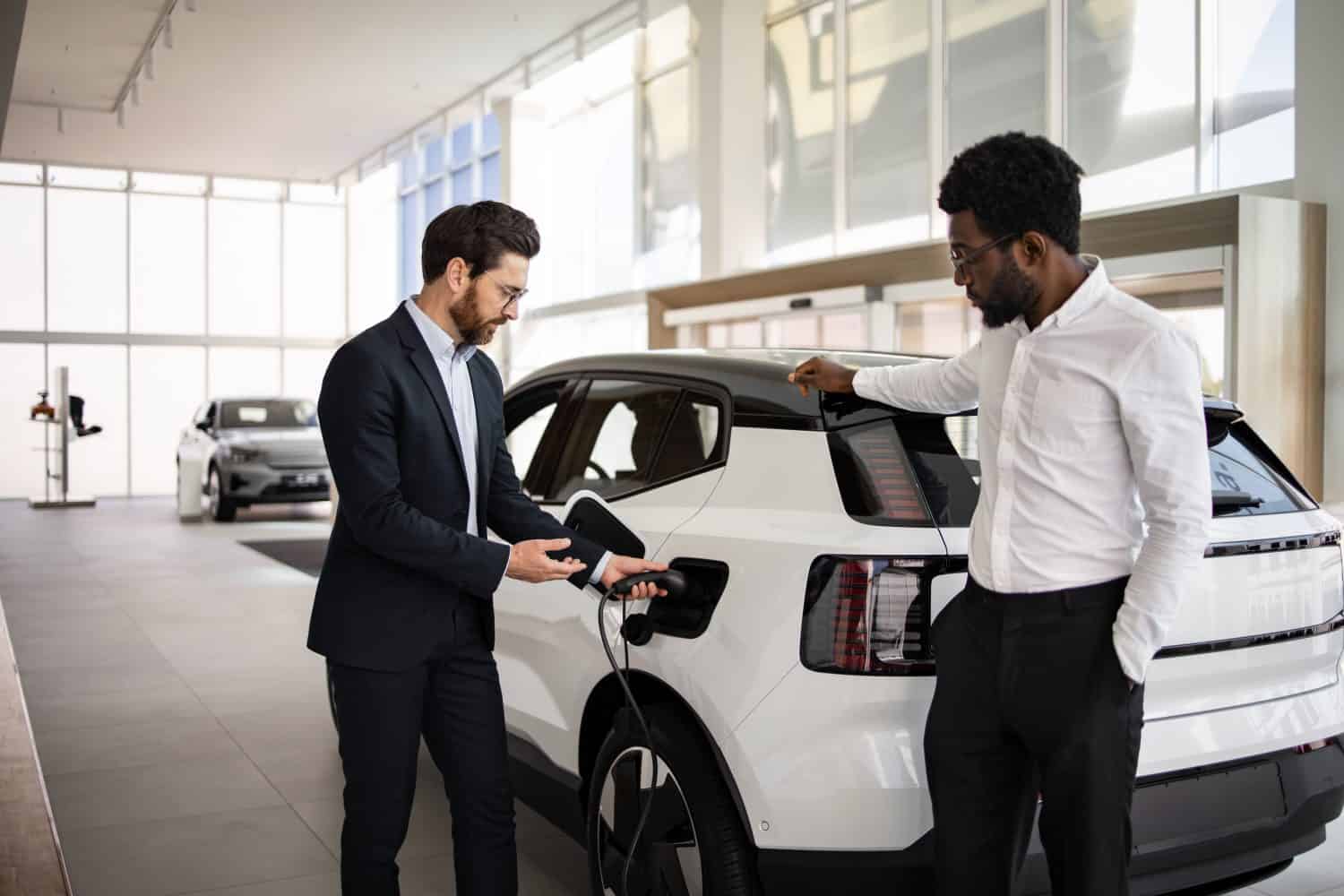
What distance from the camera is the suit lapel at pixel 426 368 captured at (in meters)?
2.23

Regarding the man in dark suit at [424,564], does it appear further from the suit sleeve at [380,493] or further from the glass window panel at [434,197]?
the glass window panel at [434,197]

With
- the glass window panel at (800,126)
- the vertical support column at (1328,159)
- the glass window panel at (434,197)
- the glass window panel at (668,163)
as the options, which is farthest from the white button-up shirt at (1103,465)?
the glass window panel at (434,197)

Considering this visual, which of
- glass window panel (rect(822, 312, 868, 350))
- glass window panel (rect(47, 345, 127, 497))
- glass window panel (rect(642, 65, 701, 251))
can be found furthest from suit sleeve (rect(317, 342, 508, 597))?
glass window panel (rect(47, 345, 127, 497))

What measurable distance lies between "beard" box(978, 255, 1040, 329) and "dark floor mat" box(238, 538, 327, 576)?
896 cm

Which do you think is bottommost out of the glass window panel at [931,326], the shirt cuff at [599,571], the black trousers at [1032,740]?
the black trousers at [1032,740]

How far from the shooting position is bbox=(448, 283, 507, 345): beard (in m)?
2.26

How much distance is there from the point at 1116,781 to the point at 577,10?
1271cm

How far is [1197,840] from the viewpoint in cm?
224

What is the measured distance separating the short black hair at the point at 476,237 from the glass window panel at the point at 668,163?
1225cm

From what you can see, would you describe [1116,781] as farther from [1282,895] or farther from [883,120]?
[883,120]

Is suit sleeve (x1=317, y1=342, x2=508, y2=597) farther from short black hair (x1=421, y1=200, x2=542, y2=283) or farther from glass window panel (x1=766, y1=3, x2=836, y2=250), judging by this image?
glass window panel (x1=766, y1=3, x2=836, y2=250)

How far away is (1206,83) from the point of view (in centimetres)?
848

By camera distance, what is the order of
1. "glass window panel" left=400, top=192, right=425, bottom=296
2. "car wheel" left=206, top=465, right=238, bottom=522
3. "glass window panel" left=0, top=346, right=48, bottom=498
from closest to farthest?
"car wheel" left=206, top=465, right=238, bottom=522
"glass window panel" left=0, top=346, right=48, bottom=498
"glass window panel" left=400, top=192, right=425, bottom=296

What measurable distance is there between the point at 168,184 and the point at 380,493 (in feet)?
75.9
